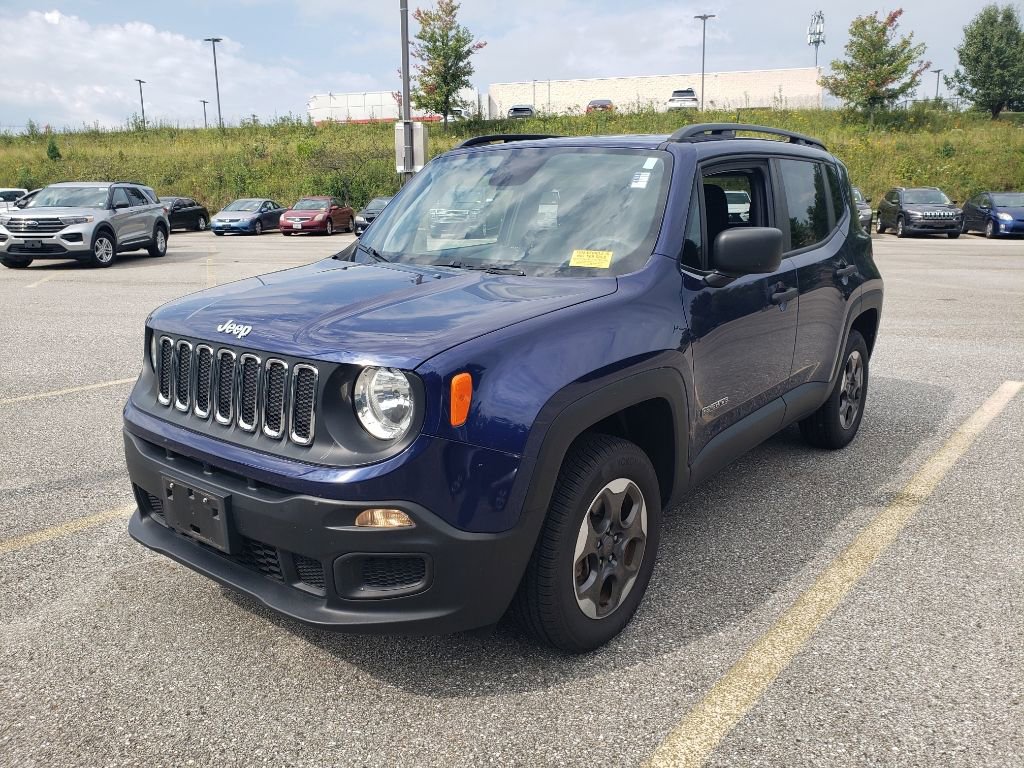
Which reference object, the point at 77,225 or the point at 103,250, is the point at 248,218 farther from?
the point at 77,225

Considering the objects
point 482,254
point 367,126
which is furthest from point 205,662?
point 367,126

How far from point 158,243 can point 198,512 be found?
18.0 m

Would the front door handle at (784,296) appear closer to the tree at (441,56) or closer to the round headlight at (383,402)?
the round headlight at (383,402)

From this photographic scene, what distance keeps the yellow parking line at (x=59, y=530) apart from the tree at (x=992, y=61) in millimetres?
65881

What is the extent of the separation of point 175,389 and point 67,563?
1227 mm

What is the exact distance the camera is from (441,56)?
4378cm

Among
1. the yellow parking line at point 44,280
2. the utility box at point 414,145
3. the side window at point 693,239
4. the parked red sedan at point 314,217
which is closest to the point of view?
the side window at point 693,239

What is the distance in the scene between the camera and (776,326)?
4.00 metres

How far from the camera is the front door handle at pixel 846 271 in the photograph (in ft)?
15.6

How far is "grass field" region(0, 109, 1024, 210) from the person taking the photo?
34.9 m

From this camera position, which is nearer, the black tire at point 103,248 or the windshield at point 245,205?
the black tire at point 103,248

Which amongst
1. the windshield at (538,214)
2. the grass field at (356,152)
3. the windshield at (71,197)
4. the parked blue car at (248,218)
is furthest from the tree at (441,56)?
the windshield at (538,214)

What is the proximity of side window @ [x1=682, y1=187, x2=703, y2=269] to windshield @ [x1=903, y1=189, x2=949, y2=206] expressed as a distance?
2545 cm

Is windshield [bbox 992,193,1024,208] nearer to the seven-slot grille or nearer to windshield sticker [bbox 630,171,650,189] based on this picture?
windshield sticker [bbox 630,171,650,189]
